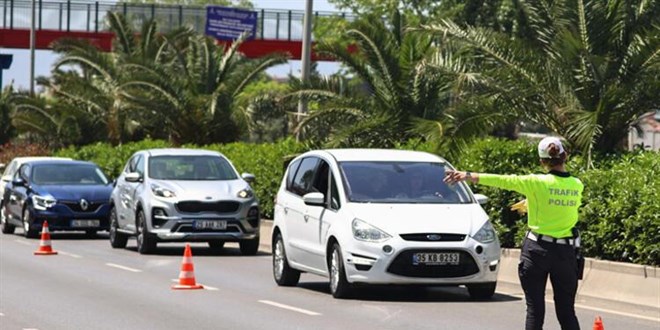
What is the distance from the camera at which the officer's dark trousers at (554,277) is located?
10938mm

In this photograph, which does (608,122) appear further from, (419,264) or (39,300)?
(39,300)

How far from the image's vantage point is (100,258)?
2489 cm

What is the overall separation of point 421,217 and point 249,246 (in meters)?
9.29

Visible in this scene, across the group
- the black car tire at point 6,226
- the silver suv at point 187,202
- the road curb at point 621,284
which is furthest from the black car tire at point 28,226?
the road curb at point 621,284

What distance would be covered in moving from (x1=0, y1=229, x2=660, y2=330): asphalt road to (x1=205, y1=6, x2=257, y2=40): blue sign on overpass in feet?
190

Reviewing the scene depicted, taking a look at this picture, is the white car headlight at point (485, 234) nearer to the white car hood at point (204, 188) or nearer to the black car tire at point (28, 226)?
the white car hood at point (204, 188)

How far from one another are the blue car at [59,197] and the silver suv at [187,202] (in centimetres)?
376

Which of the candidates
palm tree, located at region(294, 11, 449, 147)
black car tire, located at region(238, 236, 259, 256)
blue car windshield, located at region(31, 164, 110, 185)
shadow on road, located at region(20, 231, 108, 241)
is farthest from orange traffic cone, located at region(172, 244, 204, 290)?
blue car windshield, located at region(31, 164, 110, 185)

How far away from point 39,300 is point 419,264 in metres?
4.13

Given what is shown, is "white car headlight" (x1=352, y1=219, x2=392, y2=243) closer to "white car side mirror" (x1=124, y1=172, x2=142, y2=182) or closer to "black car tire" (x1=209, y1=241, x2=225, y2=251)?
"white car side mirror" (x1=124, y1=172, x2=142, y2=182)

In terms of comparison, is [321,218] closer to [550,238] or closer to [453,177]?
[453,177]

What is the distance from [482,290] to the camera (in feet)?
56.9

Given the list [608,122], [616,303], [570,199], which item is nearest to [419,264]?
[616,303]

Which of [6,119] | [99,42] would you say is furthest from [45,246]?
[99,42]
